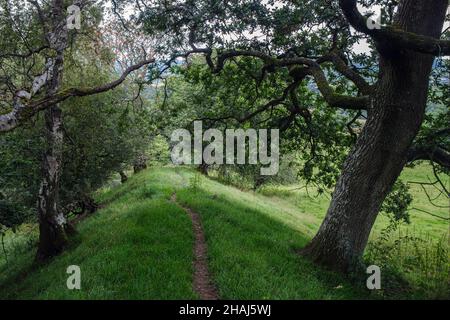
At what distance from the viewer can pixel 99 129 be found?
72.2 ft

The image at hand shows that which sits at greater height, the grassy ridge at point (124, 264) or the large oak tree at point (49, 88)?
the large oak tree at point (49, 88)

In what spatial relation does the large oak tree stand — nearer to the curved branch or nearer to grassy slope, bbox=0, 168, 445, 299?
grassy slope, bbox=0, 168, 445, 299

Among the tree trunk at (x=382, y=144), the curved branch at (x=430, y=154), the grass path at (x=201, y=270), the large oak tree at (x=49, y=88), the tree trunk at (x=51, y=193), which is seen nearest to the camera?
the grass path at (x=201, y=270)

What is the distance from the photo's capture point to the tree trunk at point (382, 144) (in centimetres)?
837

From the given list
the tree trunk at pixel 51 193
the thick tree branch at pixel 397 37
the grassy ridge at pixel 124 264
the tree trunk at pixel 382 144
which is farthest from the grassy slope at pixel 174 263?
the thick tree branch at pixel 397 37

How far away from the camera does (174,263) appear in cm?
904

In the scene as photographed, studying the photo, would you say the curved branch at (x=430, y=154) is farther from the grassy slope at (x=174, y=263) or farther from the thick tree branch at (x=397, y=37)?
the grassy slope at (x=174, y=263)

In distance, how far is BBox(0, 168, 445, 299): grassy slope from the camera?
7809 millimetres

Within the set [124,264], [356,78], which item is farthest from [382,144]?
[124,264]

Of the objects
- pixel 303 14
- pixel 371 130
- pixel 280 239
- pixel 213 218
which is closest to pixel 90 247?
pixel 213 218

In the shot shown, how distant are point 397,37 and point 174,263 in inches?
275

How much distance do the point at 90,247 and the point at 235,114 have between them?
23.8ft

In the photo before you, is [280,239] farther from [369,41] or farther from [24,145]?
[24,145]

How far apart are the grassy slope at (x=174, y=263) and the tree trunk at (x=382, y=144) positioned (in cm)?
92
